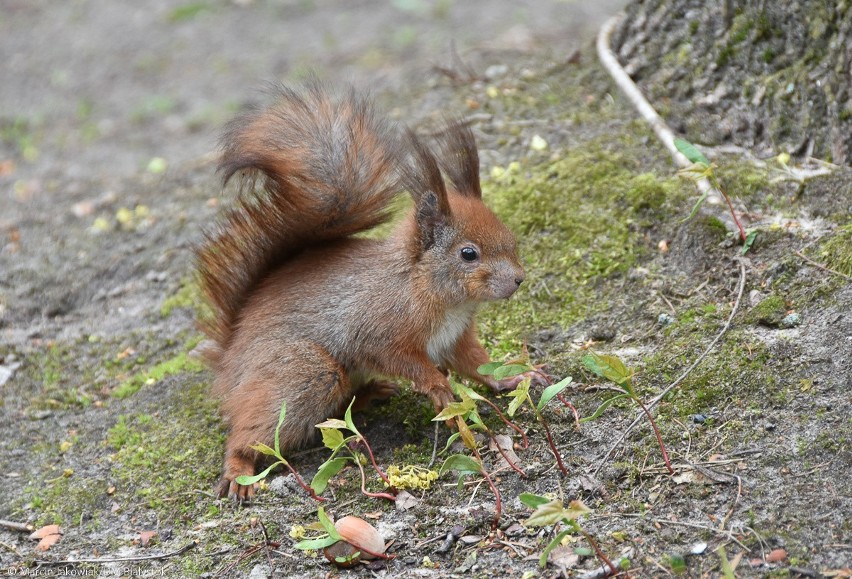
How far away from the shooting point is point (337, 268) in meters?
2.93

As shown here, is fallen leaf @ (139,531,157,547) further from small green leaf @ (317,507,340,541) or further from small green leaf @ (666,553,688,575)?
small green leaf @ (666,553,688,575)

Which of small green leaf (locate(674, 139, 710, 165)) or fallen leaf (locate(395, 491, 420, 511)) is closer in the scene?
fallen leaf (locate(395, 491, 420, 511))

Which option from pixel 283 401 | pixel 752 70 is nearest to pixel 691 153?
pixel 752 70

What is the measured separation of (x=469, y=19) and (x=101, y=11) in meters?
3.71

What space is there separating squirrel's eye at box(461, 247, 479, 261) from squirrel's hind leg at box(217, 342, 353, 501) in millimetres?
528

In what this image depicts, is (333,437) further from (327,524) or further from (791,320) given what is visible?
(791,320)

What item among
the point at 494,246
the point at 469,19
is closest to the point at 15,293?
the point at 494,246

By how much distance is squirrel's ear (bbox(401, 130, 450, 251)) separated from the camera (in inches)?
107

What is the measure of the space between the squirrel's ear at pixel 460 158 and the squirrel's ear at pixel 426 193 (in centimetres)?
8

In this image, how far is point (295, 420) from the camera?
108 inches

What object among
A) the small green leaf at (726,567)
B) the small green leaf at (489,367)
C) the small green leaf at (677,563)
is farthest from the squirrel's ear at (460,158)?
the small green leaf at (726,567)

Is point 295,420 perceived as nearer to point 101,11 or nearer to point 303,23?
point 303,23

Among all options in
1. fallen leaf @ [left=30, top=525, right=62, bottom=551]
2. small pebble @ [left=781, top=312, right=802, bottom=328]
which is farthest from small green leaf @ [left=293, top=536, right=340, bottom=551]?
small pebble @ [left=781, top=312, right=802, bottom=328]

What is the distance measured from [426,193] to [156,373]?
134 centimetres
